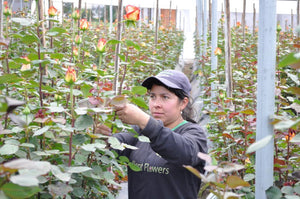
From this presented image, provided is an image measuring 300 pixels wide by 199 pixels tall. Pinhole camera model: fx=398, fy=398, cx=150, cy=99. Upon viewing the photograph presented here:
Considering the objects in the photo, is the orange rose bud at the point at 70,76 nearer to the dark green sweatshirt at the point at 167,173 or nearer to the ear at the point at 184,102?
the dark green sweatshirt at the point at 167,173

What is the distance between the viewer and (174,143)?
1406 mm

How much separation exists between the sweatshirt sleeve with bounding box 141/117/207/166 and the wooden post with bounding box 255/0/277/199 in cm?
34

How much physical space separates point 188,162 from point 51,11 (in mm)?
813

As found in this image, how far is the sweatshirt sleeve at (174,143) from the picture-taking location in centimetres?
133

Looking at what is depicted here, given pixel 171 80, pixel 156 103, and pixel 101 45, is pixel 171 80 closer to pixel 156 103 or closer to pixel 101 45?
pixel 156 103

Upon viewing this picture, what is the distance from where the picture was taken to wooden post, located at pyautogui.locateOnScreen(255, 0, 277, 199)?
1.13 meters

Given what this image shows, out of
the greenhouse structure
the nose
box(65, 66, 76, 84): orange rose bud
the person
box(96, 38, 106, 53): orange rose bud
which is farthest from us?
the nose

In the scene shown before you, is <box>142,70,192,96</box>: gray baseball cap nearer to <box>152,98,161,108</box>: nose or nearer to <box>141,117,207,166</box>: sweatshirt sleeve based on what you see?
<box>152,98,161,108</box>: nose

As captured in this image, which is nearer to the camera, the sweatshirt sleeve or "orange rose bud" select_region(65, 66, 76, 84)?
"orange rose bud" select_region(65, 66, 76, 84)

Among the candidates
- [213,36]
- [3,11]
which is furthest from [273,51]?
[213,36]

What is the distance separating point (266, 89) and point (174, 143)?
41 centimetres

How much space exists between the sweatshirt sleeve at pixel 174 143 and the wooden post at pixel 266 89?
34cm

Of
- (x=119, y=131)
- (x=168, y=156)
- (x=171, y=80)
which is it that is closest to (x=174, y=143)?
(x=168, y=156)

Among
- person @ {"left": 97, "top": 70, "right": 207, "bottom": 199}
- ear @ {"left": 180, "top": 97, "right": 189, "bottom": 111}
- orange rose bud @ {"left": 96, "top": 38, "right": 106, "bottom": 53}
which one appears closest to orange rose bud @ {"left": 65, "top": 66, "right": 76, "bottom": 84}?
orange rose bud @ {"left": 96, "top": 38, "right": 106, "bottom": 53}
